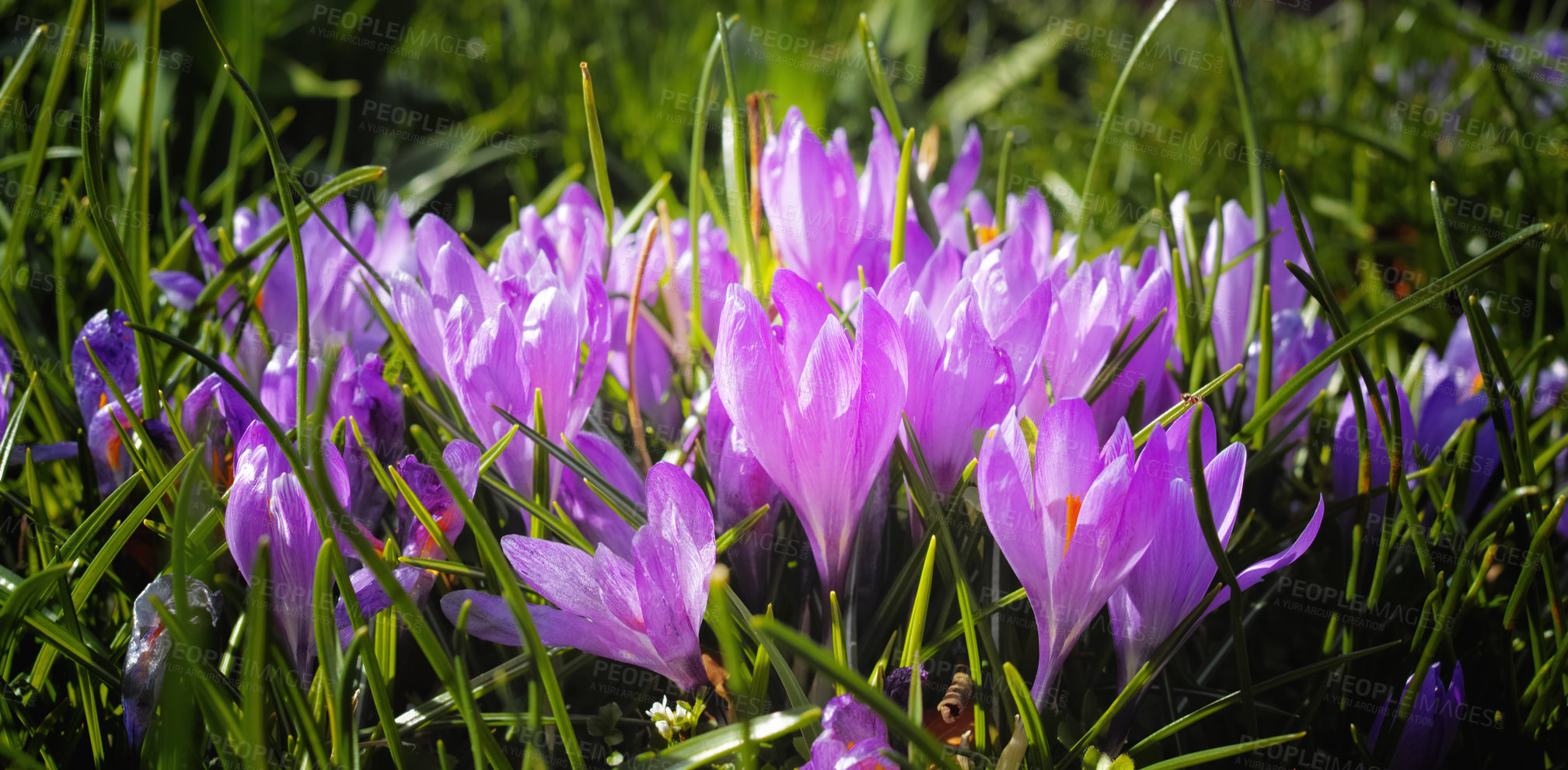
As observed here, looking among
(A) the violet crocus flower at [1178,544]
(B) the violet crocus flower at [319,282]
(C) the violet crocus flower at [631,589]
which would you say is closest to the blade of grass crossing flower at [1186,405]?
(A) the violet crocus flower at [1178,544]

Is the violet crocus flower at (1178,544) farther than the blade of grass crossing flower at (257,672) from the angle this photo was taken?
Yes

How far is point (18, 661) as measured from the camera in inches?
26.7

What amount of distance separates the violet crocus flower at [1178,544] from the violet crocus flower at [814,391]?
0.16m

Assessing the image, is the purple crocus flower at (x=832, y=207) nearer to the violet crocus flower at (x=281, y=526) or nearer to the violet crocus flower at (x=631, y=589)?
the violet crocus flower at (x=631, y=589)

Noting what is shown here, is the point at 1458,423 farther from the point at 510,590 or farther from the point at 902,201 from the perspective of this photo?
the point at 510,590

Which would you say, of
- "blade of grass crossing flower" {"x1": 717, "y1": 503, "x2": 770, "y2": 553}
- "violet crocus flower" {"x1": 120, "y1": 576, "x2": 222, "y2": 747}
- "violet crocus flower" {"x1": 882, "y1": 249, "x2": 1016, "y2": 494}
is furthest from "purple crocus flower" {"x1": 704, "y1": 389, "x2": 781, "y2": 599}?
"violet crocus flower" {"x1": 120, "y1": 576, "x2": 222, "y2": 747}

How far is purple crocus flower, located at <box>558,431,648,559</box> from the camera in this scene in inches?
25.5

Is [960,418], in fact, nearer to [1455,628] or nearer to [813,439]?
[813,439]

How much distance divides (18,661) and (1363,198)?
2.07 meters

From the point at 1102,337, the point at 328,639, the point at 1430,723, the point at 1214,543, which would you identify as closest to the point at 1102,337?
the point at 1102,337

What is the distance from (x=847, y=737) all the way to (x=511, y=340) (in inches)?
13.8

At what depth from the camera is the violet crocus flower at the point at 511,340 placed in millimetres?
629

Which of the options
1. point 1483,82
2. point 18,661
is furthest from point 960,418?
point 1483,82

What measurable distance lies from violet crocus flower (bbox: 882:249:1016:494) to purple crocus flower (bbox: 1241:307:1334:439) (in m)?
0.36
